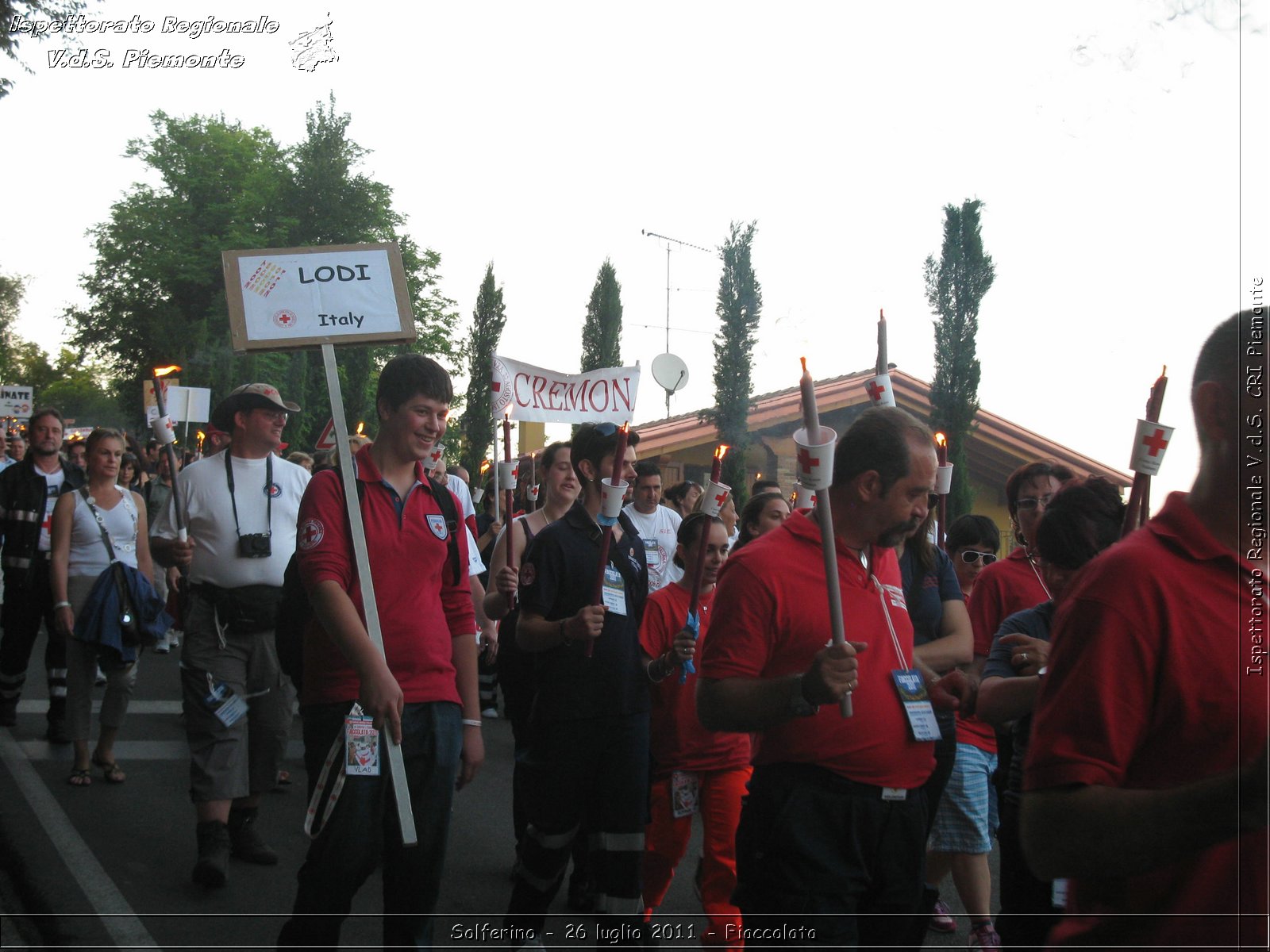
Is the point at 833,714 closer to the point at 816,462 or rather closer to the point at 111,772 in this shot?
the point at 816,462

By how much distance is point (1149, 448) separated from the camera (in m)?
3.12

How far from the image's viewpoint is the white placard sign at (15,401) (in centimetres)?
2092

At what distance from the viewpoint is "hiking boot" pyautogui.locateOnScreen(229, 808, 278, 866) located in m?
5.82

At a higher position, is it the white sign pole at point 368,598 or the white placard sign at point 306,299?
the white placard sign at point 306,299

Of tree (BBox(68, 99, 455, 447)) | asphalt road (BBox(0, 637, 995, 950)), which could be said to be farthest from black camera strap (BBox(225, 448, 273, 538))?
tree (BBox(68, 99, 455, 447))

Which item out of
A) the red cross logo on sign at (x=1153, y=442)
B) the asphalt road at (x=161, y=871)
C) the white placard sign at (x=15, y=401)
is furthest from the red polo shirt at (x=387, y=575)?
the white placard sign at (x=15, y=401)

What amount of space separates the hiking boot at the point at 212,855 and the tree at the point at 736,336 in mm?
20827

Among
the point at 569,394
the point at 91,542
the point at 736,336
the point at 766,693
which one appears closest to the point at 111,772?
the point at 91,542

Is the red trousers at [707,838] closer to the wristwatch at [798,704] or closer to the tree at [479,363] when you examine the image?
the wristwatch at [798,704]

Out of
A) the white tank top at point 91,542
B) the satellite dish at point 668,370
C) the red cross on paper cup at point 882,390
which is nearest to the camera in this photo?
the red cross on paper cup at point 882,390

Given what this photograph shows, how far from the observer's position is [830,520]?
3047 mm

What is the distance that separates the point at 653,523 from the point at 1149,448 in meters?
5.47

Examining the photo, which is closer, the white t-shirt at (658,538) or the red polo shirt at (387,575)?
the red polo shirt at (387,575)

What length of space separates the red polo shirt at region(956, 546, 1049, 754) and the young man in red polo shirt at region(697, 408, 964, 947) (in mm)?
1470
